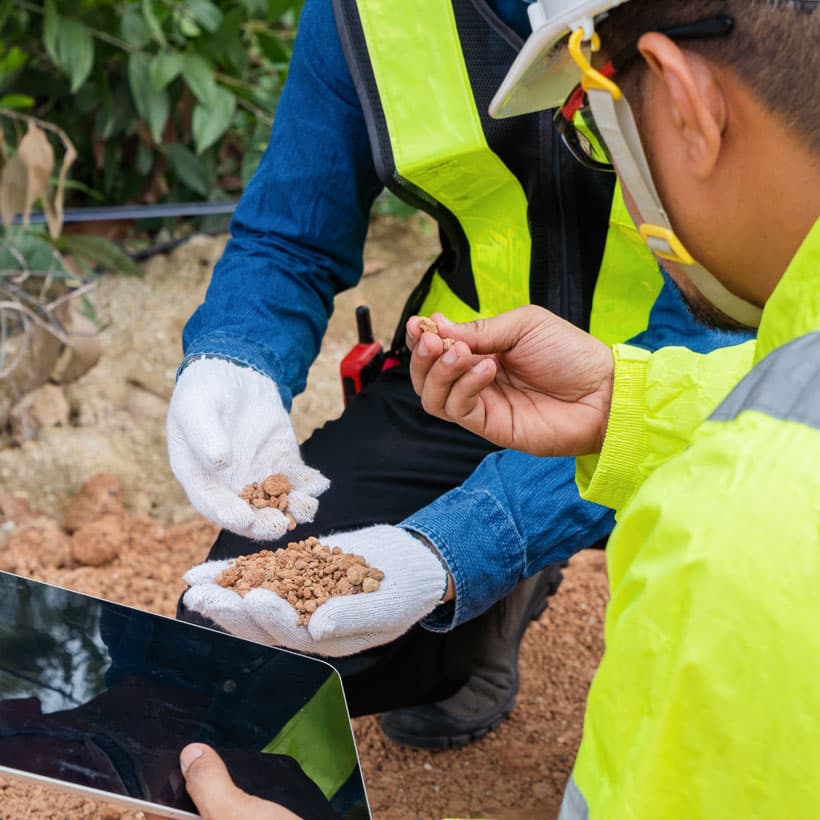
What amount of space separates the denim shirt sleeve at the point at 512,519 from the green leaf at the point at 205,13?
1.77 meters

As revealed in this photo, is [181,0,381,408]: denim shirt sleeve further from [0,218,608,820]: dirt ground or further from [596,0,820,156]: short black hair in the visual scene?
[596,0,820,156]: short black hair

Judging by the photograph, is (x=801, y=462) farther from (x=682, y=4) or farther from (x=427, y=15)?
(x=427, y=15)

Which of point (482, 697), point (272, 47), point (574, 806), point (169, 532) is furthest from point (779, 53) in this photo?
point (272, 47)

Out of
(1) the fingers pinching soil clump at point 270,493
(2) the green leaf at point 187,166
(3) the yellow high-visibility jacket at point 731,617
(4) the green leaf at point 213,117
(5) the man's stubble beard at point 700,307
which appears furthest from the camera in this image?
(2) the green leaf at point 187,166

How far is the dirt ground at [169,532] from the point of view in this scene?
1545 millimetres

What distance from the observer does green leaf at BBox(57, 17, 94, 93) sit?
2584 millimetres

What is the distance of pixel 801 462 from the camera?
0.66 meters

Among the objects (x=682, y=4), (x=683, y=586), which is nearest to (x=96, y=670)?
(x=683, y=586)

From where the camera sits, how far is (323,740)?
1076 mm

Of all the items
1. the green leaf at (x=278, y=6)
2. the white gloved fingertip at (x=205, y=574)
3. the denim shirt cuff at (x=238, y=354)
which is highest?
the green leaf at (x=278, y=6)

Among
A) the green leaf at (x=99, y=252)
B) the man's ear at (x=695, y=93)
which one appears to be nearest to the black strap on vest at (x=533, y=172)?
the man's ear at (x=695, y=93)

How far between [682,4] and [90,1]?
7.14ft

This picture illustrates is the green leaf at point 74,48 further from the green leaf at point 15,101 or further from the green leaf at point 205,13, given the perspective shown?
the green leaf at point 205,13

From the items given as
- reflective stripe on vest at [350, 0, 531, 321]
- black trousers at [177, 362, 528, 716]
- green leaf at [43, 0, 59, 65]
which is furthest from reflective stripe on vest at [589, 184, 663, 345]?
green leaf at [43, 0, 59, 65]
